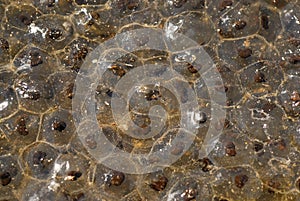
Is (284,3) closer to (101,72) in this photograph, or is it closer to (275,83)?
(275,83)

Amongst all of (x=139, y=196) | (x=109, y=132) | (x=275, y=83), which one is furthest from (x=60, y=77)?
(x=275, y=83)

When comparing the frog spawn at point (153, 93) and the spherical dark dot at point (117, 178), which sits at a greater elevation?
the frog spawn at point (153, 93)

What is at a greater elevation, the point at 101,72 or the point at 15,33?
the point at 15,33

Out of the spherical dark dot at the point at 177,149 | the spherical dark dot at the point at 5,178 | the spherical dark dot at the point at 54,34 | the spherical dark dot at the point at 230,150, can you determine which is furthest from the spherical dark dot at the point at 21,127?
the spherical dark dot at the point at 230,150

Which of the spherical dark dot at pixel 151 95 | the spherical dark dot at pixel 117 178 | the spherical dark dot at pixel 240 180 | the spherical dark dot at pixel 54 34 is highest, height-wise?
the spherical dark dot at pixel 54 34

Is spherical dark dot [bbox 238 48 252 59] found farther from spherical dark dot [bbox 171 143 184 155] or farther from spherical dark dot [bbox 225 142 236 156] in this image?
spherical dark dot [bbox 171 143 184 155]

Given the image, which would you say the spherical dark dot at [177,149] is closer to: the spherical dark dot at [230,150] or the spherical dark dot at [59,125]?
the spherical dark dot at [230,150]
